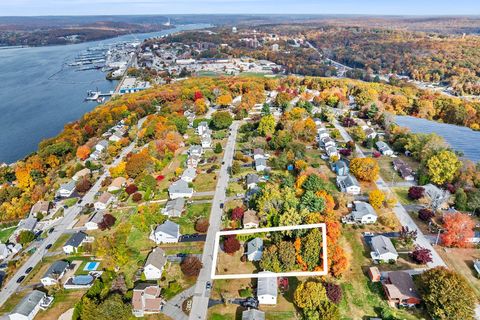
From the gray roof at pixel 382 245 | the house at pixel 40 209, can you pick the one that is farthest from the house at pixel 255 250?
the house at pixel 40 209

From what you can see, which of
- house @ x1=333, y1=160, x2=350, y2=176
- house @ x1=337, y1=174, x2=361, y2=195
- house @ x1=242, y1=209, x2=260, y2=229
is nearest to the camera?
house @ x1=242, y1=209, x2=260, y2=229

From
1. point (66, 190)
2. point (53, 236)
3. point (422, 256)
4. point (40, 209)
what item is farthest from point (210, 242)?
point (66, 190)

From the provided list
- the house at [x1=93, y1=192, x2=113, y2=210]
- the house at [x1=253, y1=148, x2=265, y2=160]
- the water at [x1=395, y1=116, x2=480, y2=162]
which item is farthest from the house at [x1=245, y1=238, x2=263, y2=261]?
the water at [x1=395, y1=116, x2=480, y2=162]

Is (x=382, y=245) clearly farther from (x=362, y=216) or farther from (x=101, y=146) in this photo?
(x=101, y=146)

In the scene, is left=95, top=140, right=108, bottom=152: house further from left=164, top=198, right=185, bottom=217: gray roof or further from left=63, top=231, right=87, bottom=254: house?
left=63, top=231, right=87, bottom=254: house

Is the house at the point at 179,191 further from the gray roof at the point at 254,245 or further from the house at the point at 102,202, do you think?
the gray roof at the point at 254,245

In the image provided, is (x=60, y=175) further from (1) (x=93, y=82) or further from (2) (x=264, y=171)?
(1) (x=93, y=82)

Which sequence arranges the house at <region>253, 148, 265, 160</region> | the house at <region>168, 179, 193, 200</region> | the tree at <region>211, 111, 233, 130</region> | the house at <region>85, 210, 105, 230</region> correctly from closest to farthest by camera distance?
1. the house at <region>85, 210, 105, 230</region>
2. the house at <region>168, 179, 193, 200</region>
3. the house at <region>253, 148, 265, 160</region>
4. the tree at <region>211, 111, 233, 130</region>
